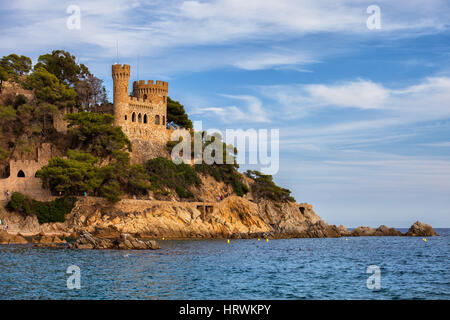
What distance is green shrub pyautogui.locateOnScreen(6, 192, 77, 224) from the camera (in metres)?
51.2

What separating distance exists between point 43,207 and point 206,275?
94.2ft

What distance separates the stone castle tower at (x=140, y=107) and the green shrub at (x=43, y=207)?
15811 mm

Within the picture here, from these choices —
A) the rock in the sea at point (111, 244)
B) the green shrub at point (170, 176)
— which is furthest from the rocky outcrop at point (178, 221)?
the rock in the sea at point (111, 244)

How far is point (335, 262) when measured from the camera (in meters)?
38.2

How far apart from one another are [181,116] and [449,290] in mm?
→ 56758

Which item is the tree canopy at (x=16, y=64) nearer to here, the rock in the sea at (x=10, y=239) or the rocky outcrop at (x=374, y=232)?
the rock in the sea at (x=10, y=239)

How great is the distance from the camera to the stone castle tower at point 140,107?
66.7 metres

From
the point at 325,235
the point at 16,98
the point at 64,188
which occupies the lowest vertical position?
the point at 325,235

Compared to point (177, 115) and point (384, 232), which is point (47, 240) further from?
point (384, 232)

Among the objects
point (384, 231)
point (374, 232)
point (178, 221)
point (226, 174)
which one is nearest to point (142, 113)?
point (226, 174)

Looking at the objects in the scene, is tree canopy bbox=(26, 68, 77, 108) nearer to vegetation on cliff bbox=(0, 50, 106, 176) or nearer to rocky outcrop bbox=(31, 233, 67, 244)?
vegetation on cliff bbox=(0, 50, 106, 176)

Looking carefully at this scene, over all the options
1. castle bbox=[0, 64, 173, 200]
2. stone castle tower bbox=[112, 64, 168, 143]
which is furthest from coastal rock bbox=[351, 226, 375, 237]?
stone castle tower bbox=[112, 64, 168, 143]
